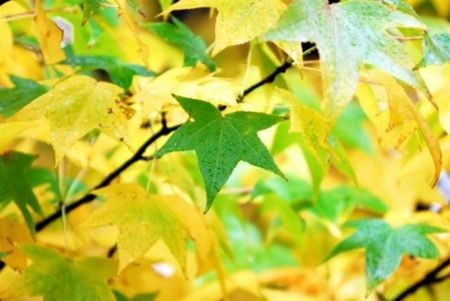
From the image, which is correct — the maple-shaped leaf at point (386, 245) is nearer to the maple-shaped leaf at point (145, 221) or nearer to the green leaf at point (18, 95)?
the maple-shaped leaf at point (145, 221)

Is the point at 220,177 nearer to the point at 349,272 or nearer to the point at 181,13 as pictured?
the point at 349,272

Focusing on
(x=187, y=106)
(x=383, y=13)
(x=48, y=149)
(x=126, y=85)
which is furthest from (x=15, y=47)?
(x=48, y=149)

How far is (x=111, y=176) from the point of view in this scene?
36.2 inches

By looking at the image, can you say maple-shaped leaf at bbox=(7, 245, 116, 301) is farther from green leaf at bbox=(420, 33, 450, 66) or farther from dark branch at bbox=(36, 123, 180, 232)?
green leaf at bbox=(420, 33, 450, 66)

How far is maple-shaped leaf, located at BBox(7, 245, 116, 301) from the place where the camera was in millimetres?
796

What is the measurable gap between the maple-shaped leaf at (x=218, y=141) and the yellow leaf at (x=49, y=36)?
0.17 meters

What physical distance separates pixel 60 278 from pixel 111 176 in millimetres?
152

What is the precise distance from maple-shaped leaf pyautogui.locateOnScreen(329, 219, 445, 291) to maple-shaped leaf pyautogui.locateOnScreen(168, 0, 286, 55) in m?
0.36

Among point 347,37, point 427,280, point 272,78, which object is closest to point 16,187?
point 272,78

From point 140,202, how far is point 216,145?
0.43 ft

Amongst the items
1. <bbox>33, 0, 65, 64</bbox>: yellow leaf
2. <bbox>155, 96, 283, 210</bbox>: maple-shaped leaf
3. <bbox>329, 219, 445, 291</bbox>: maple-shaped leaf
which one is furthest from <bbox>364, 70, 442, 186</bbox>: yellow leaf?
<bbox>33, 0, 65, 64</bbox>: yellow leaf

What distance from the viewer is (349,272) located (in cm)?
136

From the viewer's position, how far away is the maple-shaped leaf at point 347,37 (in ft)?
2.00

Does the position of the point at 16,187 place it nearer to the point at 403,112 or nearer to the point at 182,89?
the point at 182,89
